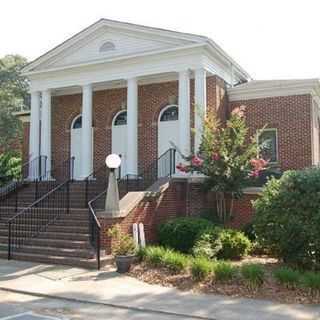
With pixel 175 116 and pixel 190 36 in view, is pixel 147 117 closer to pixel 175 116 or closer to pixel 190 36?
pixel 175 116

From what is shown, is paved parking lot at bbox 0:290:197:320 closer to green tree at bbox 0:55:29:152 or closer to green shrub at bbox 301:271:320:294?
green shrub at bbox 301:271:320:294

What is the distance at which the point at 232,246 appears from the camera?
1307cm

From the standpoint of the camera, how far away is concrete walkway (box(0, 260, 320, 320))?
8125 mm

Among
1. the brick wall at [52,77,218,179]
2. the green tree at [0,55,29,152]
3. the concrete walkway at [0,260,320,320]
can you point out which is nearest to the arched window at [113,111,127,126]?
the brick wall at [52,77,218,179]

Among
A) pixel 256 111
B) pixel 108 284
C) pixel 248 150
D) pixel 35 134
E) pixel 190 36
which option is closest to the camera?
pixel 108 284

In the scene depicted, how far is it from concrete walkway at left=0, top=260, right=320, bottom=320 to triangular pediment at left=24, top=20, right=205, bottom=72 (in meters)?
9.26

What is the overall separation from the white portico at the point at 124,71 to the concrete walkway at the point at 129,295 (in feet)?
23.1

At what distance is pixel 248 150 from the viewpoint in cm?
1533

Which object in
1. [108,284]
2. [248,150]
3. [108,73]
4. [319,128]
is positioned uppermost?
[108,73]

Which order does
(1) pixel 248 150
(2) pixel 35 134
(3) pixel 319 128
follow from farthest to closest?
(3) pixel 319 128 < (2) pixel 35 134 < (1) pixel 248 150

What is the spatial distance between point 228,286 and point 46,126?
515 inches

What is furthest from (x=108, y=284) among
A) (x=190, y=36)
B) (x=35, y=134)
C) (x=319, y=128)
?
(x=319, y=128)

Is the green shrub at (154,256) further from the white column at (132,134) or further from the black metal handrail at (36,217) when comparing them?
the white column at (132,134)

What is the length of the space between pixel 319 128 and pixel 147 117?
7.77 meters
